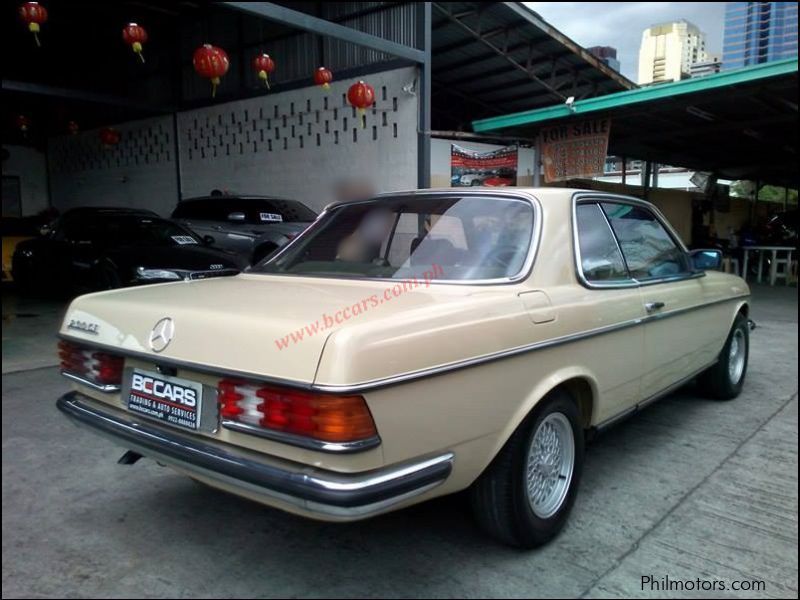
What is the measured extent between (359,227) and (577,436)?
150cm

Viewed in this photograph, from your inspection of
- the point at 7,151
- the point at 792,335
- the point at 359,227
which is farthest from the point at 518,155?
the point at 7,151

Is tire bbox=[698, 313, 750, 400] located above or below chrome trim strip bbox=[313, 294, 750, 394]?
below

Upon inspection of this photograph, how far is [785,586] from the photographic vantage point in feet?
7.48

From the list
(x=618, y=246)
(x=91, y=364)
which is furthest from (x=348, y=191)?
(x=91, y=364)

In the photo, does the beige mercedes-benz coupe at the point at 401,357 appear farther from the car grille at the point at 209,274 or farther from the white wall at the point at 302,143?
the white wall at the point at 302,143

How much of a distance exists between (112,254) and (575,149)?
7608 millimetres

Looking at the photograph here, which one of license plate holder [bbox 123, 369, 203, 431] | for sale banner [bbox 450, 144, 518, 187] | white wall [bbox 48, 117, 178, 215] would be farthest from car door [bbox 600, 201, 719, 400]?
white wall [bbox 48, 117, 178, 215]

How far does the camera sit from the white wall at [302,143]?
32.0 ft

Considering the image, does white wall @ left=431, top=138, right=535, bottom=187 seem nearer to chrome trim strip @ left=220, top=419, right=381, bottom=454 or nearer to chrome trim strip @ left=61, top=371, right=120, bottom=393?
chrome trim strip @ left=61, top=371, right=120, bottom=393

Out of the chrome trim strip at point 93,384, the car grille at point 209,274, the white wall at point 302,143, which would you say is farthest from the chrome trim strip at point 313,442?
the white wall at point 302,143

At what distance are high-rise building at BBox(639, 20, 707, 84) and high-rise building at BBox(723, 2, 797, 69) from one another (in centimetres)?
40

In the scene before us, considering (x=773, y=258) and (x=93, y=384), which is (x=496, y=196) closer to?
(x=93, y=384)

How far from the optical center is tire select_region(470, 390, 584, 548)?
231 centimetres

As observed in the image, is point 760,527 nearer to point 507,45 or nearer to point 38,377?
point 38,377
